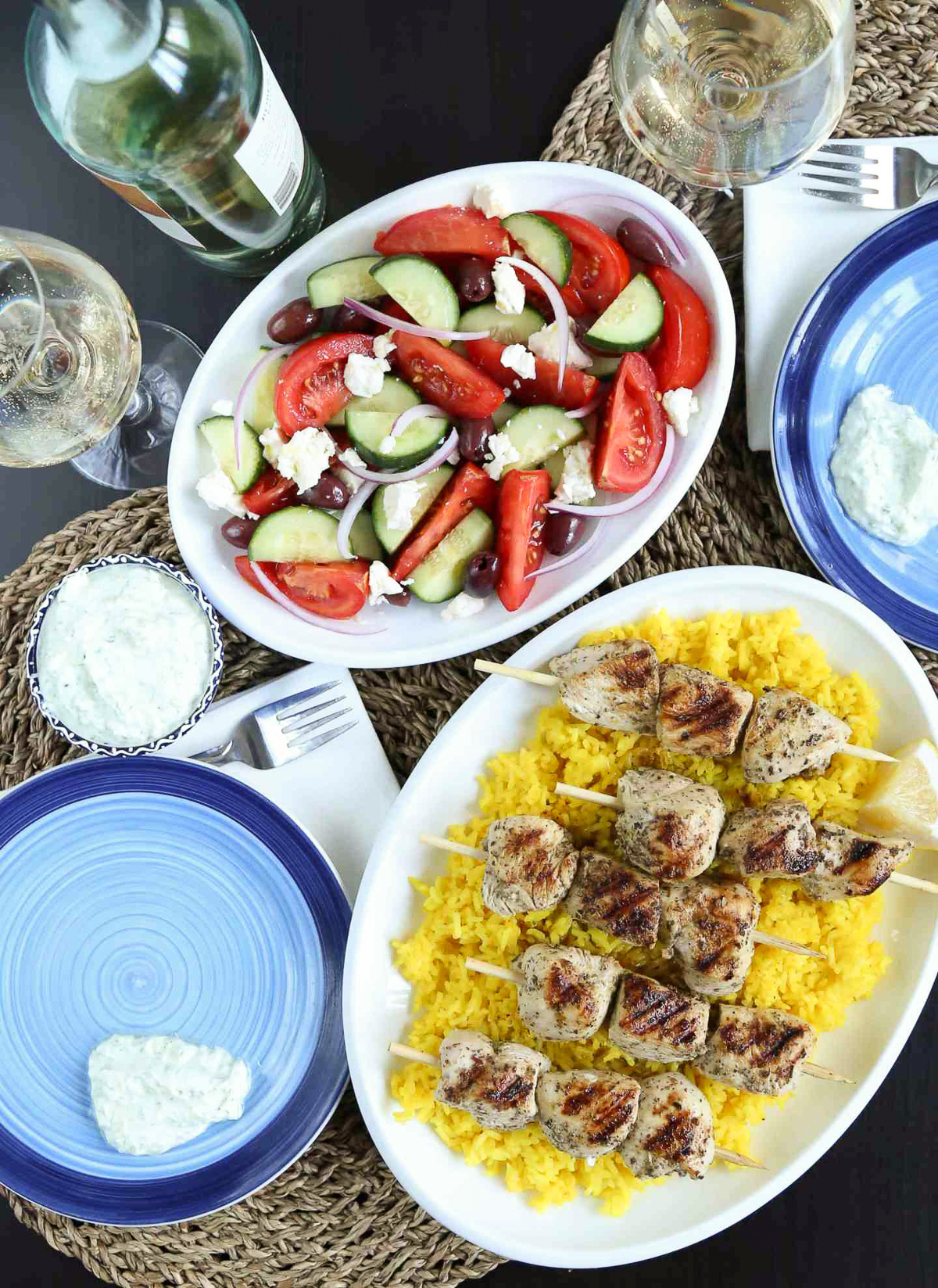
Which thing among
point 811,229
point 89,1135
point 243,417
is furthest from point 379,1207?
point 811,229

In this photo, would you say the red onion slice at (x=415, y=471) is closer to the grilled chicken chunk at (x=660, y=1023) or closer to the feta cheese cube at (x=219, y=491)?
the feta cheese cube at (x=219, y=491)

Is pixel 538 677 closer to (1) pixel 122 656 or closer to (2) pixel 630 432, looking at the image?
(2) pixel 630 432

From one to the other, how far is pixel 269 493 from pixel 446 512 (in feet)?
1.20

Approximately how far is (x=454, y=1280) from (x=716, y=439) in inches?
77.3

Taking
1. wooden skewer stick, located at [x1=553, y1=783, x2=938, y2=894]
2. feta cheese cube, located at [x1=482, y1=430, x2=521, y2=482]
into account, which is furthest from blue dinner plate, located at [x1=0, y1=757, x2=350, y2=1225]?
feta cheese cube, located at [x1=482, y1=430, x2=521, y2=482]

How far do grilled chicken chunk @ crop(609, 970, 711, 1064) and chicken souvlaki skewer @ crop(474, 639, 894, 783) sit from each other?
0.47 meters

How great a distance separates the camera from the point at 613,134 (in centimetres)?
246

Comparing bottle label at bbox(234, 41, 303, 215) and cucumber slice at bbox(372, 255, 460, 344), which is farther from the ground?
bottle label at bbox(234, 41, 303, 215)

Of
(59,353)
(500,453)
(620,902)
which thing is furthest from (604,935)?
(59,353)

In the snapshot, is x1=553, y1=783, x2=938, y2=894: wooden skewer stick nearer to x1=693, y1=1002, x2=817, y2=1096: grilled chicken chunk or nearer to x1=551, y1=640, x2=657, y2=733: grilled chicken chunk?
x1=551, y1=640, x2=657, y2=733: grilled chicken chunk

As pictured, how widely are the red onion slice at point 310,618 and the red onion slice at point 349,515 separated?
141mm

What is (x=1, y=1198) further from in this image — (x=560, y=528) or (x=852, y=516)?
(x=852, y=516)

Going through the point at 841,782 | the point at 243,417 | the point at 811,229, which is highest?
the point at 811,229

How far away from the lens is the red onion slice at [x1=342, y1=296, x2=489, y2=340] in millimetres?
2205
